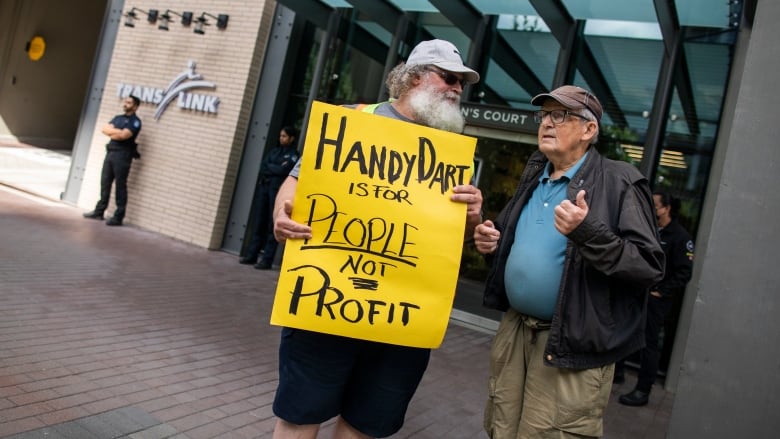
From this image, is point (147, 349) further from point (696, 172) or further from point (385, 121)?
point (696, 172)

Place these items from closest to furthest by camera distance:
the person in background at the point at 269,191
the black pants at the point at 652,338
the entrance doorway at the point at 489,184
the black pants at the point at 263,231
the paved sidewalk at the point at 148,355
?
the paved sidewalk at the point at 148,355 < the black pants at the point at 652,338 < the entrance doorway at the point at 489,184 < the person in background at the point at 269,191 < the black pants at the point at 263,231

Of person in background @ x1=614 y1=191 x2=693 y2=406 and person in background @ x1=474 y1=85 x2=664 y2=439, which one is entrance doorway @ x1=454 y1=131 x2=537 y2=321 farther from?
person in background @ x1=474 y1=85 x2=664 y2=439

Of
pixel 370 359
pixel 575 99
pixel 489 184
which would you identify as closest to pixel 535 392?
pixel 370 359

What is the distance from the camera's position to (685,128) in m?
6.94

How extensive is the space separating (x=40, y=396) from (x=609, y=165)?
124 inches

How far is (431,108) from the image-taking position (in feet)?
7.51

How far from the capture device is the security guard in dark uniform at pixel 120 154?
30.6ft

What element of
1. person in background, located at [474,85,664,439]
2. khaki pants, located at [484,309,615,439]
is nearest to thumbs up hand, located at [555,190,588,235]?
person in background, located at [474,85,664,439]

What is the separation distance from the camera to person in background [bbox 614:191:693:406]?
5.32m

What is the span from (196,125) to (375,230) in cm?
801

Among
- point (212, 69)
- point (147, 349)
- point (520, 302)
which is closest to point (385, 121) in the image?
point (520, 302)

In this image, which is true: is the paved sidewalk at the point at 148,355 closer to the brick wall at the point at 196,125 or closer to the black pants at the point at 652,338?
the black pants at the point at 652,338

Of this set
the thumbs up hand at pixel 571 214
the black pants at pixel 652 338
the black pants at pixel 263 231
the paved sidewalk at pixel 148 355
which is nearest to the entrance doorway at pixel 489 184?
the paved sidewalk at pixel 148 355

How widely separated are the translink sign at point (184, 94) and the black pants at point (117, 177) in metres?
0.94
